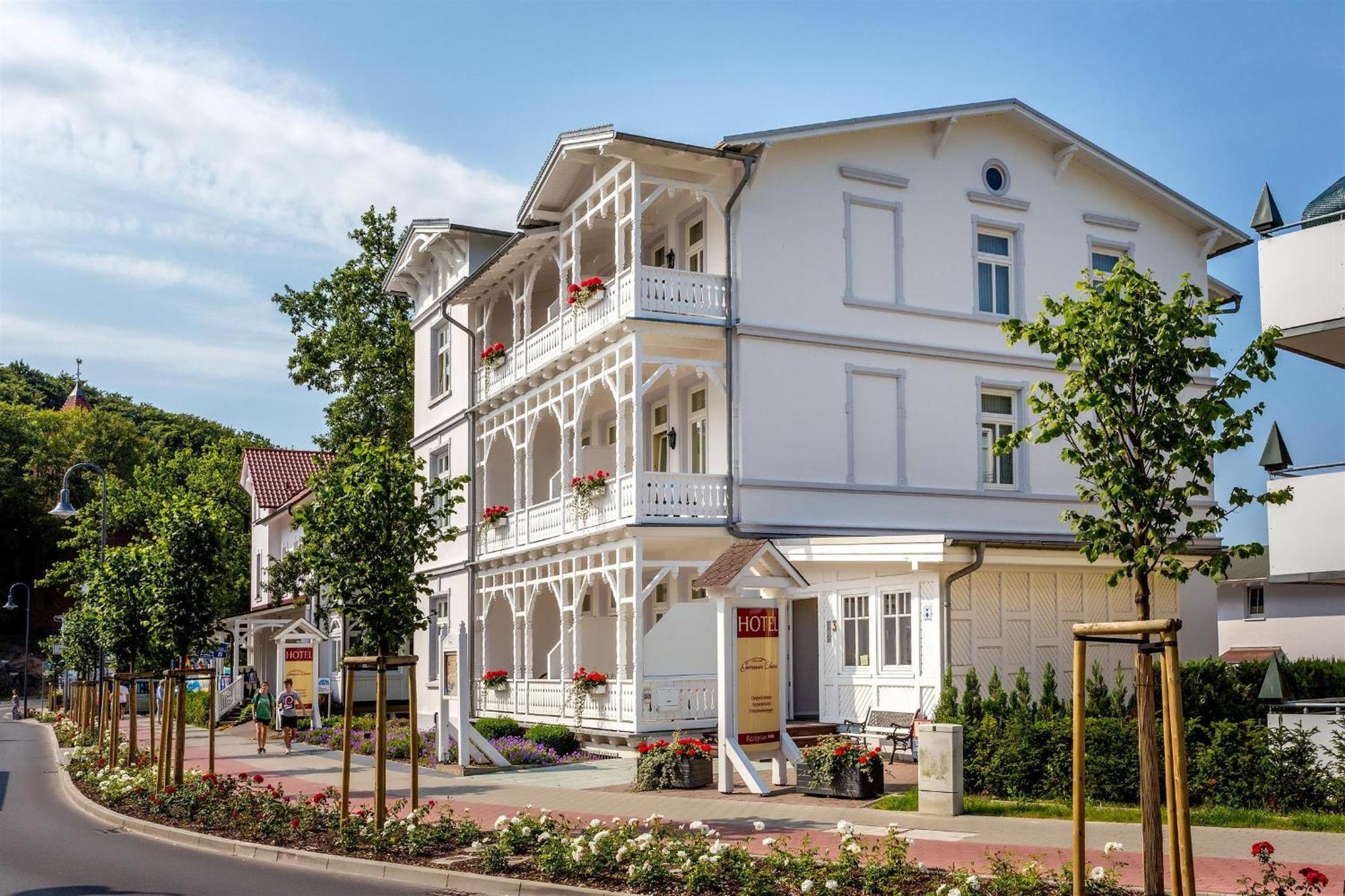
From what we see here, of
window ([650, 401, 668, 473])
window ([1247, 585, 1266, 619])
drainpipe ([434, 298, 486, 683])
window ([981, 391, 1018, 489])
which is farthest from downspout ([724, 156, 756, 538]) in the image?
window ([1247, 585, 1266, 619])

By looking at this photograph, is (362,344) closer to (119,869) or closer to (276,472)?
(276,472)

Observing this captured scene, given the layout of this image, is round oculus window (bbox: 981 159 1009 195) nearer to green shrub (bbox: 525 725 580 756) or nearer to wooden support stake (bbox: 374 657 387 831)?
green shrub (bbox: 525 725 580 756)

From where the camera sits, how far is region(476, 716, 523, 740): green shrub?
88.5ft

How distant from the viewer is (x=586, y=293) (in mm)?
26938

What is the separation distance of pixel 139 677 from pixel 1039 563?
1593 cm

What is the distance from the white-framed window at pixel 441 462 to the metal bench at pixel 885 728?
1729 centimetres

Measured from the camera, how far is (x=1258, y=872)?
11.1m

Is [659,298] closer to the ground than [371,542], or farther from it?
farther from it

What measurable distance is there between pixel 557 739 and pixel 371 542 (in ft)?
34.3

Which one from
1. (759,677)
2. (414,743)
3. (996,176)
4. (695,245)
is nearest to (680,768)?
(759,677)

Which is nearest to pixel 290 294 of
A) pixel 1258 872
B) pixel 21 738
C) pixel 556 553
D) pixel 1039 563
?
pixel 21 738

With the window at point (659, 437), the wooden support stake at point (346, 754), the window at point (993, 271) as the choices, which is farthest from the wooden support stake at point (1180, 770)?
the window at point (993, 271)

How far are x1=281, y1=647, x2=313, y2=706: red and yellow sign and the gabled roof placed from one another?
19544 mm

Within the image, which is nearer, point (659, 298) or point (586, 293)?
point (659, 298)
